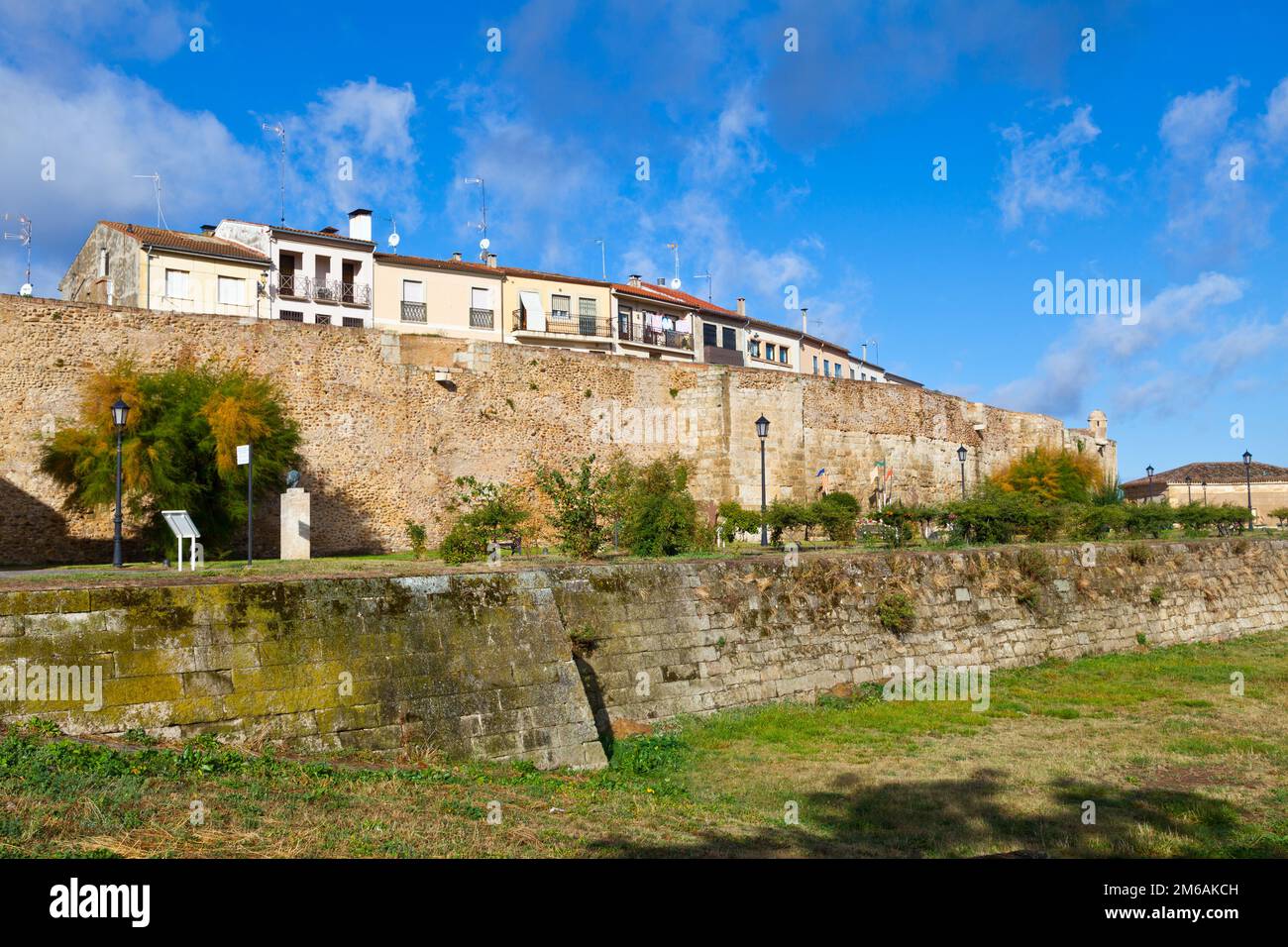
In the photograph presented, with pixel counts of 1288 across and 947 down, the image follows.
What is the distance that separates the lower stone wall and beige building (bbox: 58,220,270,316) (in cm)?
2742

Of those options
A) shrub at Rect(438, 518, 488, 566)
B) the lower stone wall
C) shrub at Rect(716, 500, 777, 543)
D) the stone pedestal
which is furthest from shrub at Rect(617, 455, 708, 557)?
the stone pedestal

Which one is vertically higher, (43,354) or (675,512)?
(43,354)

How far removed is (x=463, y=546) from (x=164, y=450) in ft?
34.6

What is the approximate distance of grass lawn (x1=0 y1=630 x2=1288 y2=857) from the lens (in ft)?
17.5

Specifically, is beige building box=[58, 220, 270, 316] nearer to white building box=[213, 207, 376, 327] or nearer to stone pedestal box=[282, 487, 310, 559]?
white building box=[213, 207, 376, 327]

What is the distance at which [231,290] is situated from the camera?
35875 millimetres

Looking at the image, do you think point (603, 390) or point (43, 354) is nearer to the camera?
point (43, 354)

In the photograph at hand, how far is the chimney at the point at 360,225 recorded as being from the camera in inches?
1657

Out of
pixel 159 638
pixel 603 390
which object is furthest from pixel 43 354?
pixel 159 638

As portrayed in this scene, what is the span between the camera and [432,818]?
605 cm

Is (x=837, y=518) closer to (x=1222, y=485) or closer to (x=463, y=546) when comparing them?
(x=463, y=546)

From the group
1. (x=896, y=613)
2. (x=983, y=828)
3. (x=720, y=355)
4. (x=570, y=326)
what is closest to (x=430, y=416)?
(x=896, y=613)
